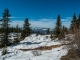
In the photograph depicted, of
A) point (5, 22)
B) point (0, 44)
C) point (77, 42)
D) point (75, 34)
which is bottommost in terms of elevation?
point (0, 44)

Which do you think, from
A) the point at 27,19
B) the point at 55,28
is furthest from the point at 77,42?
the point at 27,19

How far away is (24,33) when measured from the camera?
40062 mm

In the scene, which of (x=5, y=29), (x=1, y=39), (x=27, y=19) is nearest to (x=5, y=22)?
(x=5, y=29)

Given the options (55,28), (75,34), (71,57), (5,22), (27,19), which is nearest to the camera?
(75,34)

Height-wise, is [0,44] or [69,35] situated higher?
[69,35]

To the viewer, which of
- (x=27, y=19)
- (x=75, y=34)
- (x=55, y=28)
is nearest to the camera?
(x=75, y=34)

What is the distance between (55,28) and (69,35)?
30925 mm

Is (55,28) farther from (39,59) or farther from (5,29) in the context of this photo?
(39,59)

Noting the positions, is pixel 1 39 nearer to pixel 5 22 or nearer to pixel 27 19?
pixel 5 22

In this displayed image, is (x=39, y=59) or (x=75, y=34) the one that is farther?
(x=39, y=59)

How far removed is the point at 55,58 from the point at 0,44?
A: 68.0ft

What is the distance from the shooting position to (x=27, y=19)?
3997cm

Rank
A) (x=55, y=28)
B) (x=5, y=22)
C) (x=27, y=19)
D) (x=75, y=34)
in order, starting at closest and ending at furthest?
(x=75, y=34) < (x=5, y=22) < (x=55, y=28) < (x=27, y=19)

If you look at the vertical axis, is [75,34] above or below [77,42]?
above
